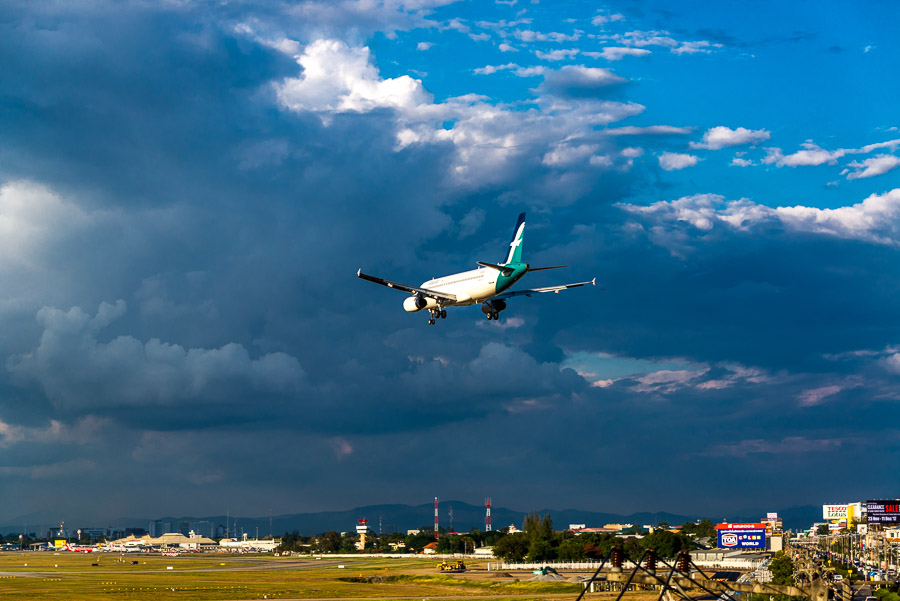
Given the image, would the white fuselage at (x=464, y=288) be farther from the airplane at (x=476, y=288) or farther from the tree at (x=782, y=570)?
the tree at (x=782, y=570)

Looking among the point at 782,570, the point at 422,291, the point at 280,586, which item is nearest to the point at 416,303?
the point at 422,291

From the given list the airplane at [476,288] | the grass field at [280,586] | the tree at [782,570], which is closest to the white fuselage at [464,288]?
the airplane at [476,288]

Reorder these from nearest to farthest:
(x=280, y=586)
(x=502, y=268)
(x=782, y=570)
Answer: (x=502, y=268)
(x=782, y=570)
(x=280, y=586)

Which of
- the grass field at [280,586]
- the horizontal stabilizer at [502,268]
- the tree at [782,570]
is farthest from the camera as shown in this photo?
the grass field at [280,586]

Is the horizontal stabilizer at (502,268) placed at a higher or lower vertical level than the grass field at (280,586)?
higher

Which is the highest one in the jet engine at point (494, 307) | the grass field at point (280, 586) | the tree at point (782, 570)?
the jet engine at point (494, 307)

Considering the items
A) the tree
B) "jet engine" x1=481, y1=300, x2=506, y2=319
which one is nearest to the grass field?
the tree

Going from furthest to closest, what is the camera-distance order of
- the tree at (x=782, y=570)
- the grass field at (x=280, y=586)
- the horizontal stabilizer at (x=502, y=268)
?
the grass field at (x=280, y=586) → the tree at (x=782, y=570) → the horizontal stabilizer at (x=502, y=268)

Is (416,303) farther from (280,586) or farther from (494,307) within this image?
(280,586)

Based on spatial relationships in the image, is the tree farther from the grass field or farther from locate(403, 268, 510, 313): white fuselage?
locate(403, 268, 510, 313): white fuselage

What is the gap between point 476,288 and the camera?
85438 millimetres

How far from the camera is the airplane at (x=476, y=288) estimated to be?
273 feet

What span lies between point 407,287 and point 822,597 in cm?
5613

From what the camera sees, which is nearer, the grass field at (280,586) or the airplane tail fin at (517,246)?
the airplane tail fin at (517,246)
